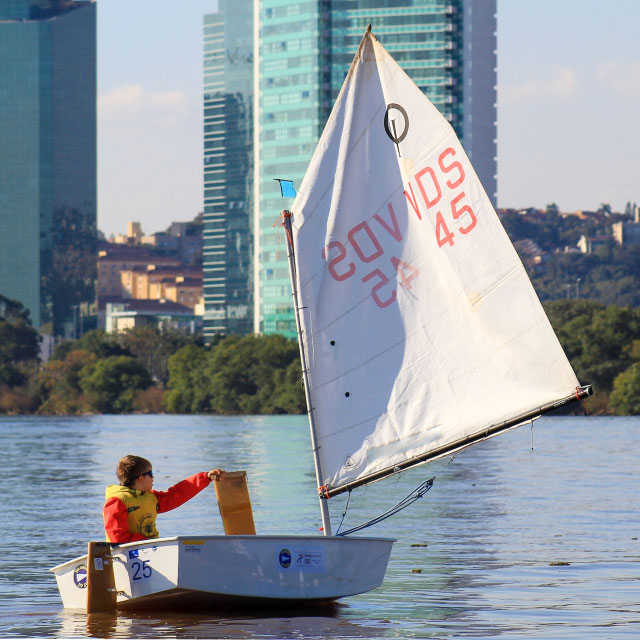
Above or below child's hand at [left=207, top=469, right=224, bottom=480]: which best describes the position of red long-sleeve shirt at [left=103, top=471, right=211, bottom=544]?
below

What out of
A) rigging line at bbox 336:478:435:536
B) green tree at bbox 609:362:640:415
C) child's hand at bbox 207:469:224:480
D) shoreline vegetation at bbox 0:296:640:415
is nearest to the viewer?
child's hand at bbox 207:469:224:480

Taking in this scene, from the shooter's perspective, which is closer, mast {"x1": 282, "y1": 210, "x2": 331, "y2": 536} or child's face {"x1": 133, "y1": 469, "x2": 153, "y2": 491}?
child's face {"x1": 133, "y1": 469, "x2": 153, "y2": 491}

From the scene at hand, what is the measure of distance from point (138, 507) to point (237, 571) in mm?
1390

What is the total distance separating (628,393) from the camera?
127m

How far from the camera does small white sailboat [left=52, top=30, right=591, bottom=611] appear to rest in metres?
20.0

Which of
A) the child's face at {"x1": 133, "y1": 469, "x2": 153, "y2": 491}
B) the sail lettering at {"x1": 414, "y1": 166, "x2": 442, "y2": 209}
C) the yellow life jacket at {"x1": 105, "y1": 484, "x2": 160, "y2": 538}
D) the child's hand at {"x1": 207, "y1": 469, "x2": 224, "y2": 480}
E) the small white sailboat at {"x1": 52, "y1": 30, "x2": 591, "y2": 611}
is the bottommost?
the yellow life jacket at {"x1": 105, "y1": 484, "x2": 160, "y2": 538}

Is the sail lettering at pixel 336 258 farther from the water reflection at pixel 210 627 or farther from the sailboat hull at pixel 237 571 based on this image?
the water reflection at pixel 210 627

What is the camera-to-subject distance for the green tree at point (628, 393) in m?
126

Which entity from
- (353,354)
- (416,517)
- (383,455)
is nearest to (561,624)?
(383,455)

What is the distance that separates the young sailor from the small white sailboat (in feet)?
3.15

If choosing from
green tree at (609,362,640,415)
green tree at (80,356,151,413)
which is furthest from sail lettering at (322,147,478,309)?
green tree at (80,356,151,413)

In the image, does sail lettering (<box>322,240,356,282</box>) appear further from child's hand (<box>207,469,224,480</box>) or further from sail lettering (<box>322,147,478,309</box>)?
child's hand (<box>207,469,224,480</box>)

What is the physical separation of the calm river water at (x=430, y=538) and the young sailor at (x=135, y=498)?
1113mm

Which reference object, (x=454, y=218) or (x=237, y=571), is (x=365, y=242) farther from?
(x=237, y=571)
